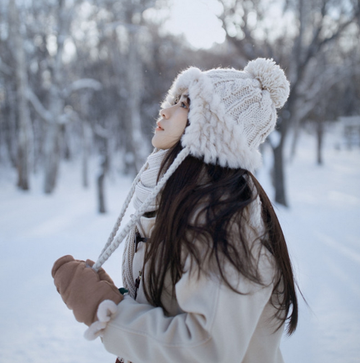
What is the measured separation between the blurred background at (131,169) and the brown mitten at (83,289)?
960 mm

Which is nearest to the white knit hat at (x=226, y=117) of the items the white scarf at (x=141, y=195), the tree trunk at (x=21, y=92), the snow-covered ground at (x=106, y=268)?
the white scarf at (x=141, y=195)

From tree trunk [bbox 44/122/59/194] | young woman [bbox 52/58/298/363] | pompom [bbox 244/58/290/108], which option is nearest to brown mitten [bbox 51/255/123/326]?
young woman [bbox 52/58/298/363]

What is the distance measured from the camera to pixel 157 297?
3.53 ft

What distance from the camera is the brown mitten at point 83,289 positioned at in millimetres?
966

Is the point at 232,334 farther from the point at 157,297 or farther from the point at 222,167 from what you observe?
the point at 222,167

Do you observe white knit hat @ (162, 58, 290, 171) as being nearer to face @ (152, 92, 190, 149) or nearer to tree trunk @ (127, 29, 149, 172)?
face @ (152, 92, 190, 149)

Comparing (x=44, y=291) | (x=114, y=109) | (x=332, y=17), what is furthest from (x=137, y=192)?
(x=114, y=109)

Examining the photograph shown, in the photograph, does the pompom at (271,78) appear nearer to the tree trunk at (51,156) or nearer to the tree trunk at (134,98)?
the tree trunk at (134,98)

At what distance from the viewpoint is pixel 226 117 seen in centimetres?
112

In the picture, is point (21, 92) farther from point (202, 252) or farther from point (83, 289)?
point (202, 252)

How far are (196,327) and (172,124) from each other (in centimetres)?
77

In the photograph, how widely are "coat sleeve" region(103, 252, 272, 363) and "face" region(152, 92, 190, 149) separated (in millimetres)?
568

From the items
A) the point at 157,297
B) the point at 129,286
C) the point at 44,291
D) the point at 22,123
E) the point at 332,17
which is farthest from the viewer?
the point at 22,123

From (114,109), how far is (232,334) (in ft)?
53.9
